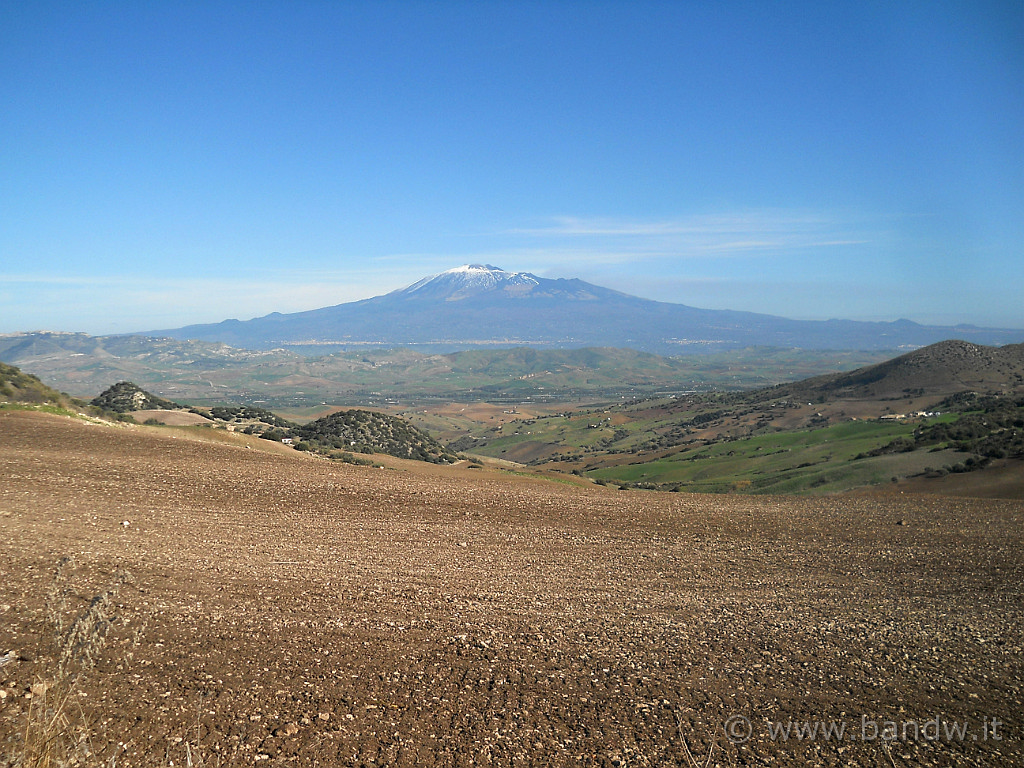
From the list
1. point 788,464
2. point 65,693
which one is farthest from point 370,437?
point 65,693

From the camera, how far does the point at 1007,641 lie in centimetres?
764

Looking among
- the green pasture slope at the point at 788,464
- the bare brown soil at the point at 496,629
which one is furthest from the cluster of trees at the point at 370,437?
the bare brown soil at the point at 496,629

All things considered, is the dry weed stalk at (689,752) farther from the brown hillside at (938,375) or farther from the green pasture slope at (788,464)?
the brown hillside at (938,375)

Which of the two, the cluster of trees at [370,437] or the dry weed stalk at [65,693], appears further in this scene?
the cluster of trees at [370,437]

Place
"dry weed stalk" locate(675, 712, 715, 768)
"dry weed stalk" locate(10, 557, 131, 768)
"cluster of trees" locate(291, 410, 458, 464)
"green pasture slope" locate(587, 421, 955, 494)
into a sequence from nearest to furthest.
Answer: "dry weed stalk" locate(10, 557, 131, 768) → "dry weed stalk" locate(675, 712, 715, 768) → "green pasture slope" locate(587, 421, 955, 494) → "cluster of trees" locate(291, 410, 458, 464)

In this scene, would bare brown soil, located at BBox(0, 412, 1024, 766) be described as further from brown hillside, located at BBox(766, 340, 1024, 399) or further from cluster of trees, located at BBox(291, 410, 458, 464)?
brown hillside, located at BBox(766, 340, 1024, 399)

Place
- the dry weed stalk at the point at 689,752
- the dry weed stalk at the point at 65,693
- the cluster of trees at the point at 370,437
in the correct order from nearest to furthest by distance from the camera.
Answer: the dry weed stalk at the point at 65,693 → the dry weed stalk at the point at 689,752 → the cluster of trees at the point at 370,437

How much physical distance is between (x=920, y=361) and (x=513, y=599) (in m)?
94.4

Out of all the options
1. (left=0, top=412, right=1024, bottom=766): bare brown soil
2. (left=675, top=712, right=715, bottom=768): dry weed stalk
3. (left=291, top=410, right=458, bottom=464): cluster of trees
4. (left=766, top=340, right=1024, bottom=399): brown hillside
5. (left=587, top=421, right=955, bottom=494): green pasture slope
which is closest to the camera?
(left=675, top=712, right=715, bottom=768): dry weed stalk

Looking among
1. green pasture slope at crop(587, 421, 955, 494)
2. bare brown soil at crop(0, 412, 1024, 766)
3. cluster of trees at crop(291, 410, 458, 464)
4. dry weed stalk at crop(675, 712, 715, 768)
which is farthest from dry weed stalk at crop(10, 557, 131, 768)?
green pasture slope at crop(587, 421, 955, 494)

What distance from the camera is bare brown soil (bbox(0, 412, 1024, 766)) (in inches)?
205

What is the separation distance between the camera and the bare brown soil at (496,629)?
5.20 metres

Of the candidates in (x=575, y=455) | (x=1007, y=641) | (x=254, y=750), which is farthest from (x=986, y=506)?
(x=575, y=455)

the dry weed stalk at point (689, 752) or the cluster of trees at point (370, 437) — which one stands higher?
the dry weed stalk at point (689, 752)
